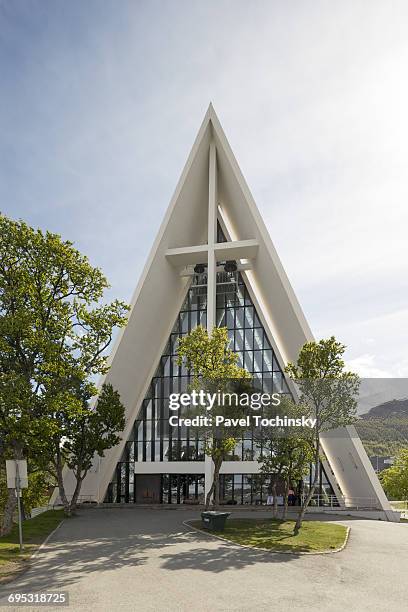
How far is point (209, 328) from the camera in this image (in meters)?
29.1

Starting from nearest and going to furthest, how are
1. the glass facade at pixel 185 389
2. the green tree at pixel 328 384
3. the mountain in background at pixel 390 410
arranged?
the green tree at pixel 328 384, the glass facade at pixel 185 389, the mountain in background at pixel 390 410

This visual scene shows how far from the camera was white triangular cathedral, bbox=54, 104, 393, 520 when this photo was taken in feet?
97.8

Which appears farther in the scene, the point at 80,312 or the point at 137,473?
the point at 137,473

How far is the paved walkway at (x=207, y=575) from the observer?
991 centimetres

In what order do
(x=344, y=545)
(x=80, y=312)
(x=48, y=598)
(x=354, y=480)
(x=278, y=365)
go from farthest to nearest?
1. (x=278, y=365)
2. (x=354, y=480)
3. (x=80, y=312)
4. (x=344, y=545)
5. (x=48, y=598)

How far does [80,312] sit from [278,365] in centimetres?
1999

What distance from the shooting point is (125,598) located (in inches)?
395

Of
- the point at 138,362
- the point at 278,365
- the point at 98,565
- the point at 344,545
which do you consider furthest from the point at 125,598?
the point at 278,365

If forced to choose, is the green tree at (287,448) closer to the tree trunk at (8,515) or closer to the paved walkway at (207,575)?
the paved walkway at (207,575)

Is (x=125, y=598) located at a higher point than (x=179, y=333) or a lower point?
lower

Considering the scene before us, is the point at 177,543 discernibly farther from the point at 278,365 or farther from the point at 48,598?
the point at 278,365

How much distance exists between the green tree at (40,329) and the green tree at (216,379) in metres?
4.44

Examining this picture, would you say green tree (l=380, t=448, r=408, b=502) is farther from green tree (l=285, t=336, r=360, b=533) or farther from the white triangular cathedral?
green tree (l=285, t=336, r=360, b=533)

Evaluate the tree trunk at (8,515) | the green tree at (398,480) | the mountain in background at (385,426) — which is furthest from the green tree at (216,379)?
the mountain in background at (385,426)
